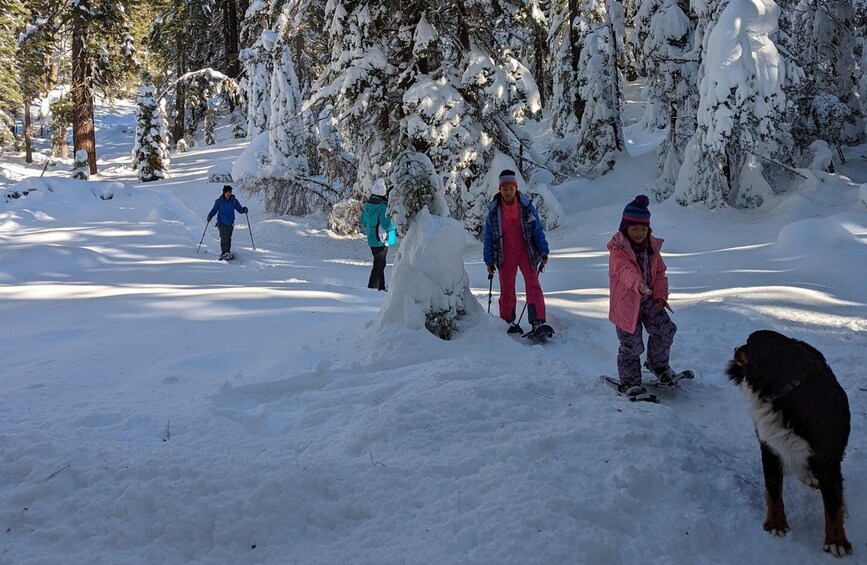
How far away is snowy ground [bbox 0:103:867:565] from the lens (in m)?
2.95

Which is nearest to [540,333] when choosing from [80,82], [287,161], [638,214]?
[638,214]

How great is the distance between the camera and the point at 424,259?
6480 mm

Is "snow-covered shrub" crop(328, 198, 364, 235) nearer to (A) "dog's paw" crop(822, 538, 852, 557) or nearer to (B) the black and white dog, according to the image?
(B) the black and white dog

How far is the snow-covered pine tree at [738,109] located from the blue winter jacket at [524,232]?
8488 mm

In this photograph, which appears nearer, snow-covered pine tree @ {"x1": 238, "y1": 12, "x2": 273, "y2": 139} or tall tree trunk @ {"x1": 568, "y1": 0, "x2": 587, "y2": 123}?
Answer: tall tree trunk @ {"x1": 568, "y1": 0, "x2": 587, "y2": 123}

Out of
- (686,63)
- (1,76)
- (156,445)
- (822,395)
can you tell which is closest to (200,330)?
Result: (156,445)

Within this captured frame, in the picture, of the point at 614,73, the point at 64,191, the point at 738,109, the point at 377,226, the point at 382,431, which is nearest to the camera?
the point at 382,431

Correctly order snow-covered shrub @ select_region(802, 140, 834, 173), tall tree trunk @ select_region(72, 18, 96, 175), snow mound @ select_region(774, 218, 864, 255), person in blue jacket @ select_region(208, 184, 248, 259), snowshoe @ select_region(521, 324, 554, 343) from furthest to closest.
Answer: tall tree trunk @ select_region(72, 18, 96, 175), snow-covered shrub @ select_region(802, 140, 834, 173), person in blue jacket @ select_region(208, 184, 248, 259), snow mound @ select_region(774, 218, 864, 255), snowshoe @ select_region(521, 324, 554, 343)

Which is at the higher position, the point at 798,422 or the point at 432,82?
the point at 432,82

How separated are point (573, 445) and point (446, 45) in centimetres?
1044

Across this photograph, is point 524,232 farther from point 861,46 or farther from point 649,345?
point 861,46

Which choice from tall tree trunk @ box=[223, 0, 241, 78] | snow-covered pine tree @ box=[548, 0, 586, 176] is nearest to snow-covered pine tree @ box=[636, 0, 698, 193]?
snow-covered pine tree @ box=[548, 0, 586, 176]

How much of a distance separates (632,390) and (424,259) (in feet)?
8.49

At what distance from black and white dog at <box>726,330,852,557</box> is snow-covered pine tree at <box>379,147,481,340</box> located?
3.50 meters
